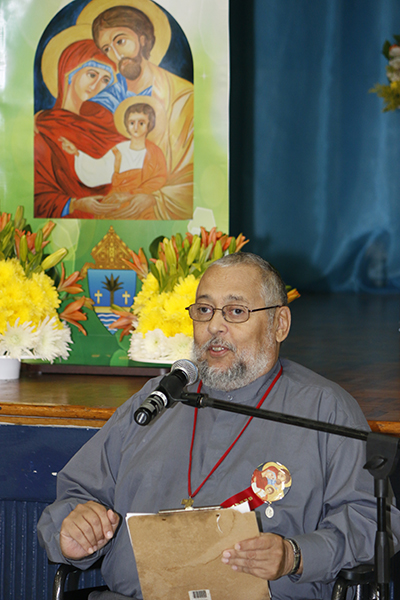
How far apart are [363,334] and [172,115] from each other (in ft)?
9.44

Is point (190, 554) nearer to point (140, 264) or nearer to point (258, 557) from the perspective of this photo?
point (258, 557)

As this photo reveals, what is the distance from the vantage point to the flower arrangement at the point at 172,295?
284cm

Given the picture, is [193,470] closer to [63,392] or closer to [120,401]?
[120,401]

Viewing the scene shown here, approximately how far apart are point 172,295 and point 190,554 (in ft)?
4.31

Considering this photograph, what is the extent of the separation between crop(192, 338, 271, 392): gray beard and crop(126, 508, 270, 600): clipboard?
1.26 feet

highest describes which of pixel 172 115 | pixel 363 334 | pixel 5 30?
pixel 5 30

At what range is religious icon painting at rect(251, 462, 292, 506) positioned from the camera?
179cm

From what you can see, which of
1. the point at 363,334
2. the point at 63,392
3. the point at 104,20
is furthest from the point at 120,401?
the point at 363,334

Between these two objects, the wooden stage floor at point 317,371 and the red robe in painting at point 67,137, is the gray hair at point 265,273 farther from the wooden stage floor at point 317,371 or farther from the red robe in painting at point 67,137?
the red robe in painting at point 67,137

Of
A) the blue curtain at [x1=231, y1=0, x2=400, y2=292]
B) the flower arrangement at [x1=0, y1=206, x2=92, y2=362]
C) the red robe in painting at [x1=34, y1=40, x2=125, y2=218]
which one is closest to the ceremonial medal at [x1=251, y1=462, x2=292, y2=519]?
the flower arrangement at [x1=0, y1=206, x2=92, y2=362]

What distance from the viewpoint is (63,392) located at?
2.69 m

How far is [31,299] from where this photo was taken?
9.42ft

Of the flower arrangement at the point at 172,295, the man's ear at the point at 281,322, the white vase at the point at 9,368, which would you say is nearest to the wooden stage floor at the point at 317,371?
the white vase at the point at 9,368

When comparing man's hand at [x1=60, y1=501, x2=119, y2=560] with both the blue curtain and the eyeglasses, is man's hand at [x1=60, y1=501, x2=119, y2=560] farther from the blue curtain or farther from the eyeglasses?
the blue curtain
